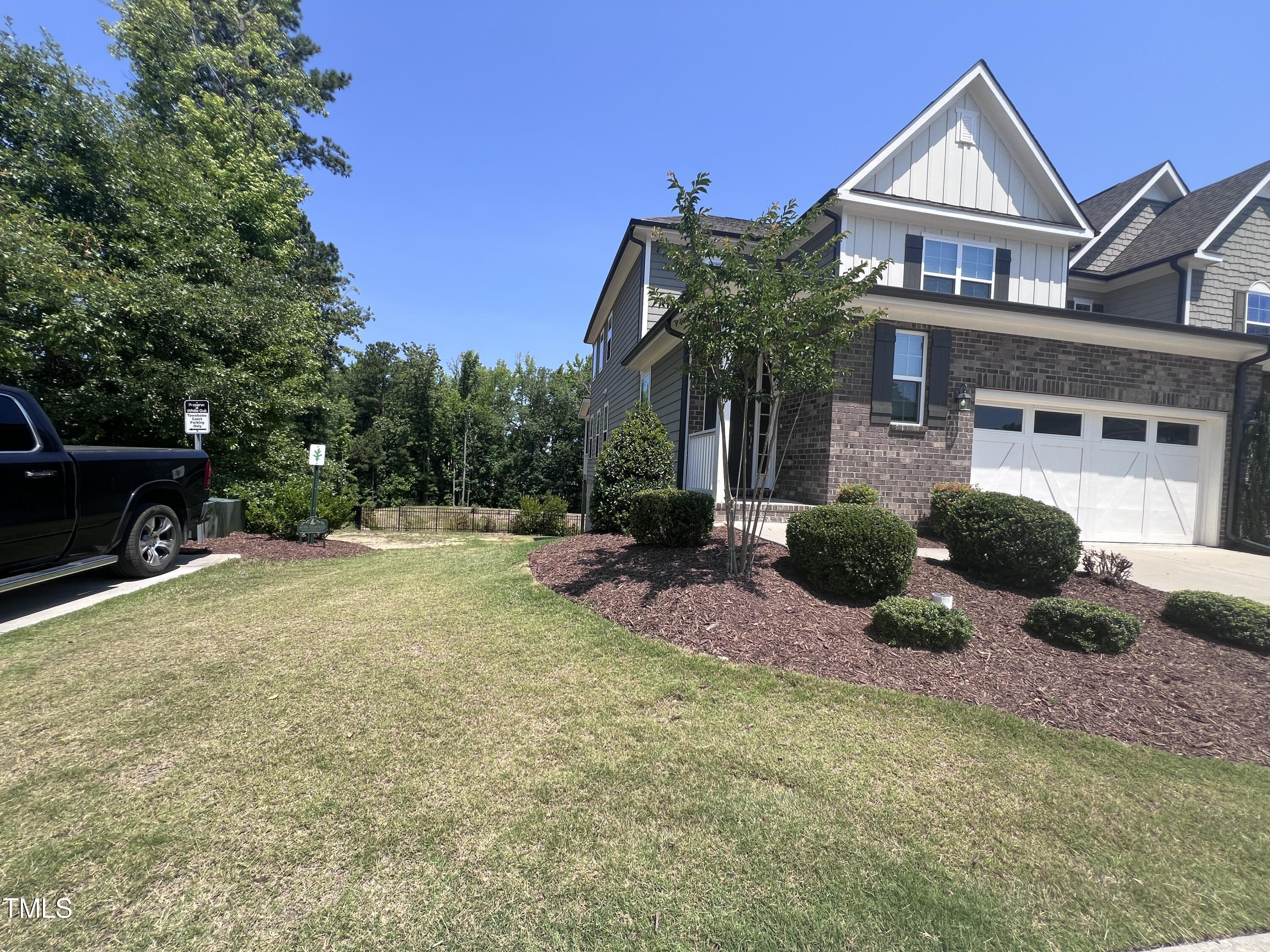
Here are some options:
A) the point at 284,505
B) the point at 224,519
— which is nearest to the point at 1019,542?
the point at 284,505

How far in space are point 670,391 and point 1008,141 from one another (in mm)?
9180

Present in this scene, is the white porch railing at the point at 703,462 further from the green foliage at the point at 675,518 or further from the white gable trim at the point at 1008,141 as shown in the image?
the white gable trim at the point at 1008,141

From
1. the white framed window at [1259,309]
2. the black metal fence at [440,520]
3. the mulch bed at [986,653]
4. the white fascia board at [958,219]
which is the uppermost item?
the white fascia board at [958,219]

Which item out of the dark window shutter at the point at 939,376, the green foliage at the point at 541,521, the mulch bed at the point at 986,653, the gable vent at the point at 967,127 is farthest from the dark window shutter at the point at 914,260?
the green foliage at the point at 541,521

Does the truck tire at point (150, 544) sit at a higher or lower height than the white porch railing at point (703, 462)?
lower

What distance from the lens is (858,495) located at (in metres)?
8.21

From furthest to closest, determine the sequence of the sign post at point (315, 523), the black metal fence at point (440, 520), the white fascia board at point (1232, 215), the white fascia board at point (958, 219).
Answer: the black metal fence at point (440, 520), the white fascia board at point (1232, 215), the white fascia board at point (958, 219), the sign post at point (315, 523)

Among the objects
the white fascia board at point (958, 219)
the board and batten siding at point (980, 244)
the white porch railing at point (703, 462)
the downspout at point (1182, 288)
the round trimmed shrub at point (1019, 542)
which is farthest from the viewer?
the downspout at point (1182, 288)

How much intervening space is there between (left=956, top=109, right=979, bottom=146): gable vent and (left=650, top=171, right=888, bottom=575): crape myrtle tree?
9.06 meters

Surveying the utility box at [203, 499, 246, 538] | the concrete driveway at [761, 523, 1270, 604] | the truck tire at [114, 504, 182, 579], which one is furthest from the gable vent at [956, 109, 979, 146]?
the utility box at [203, 499, 246, 538]

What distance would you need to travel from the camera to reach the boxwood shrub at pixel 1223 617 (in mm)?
4754

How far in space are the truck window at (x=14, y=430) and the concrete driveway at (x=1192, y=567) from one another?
7600 mm

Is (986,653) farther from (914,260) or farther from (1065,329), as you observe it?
(914,260)

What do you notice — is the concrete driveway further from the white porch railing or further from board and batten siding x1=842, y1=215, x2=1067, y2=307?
board and batten siding x1=842, y1=215, x2=1067, y2=307
